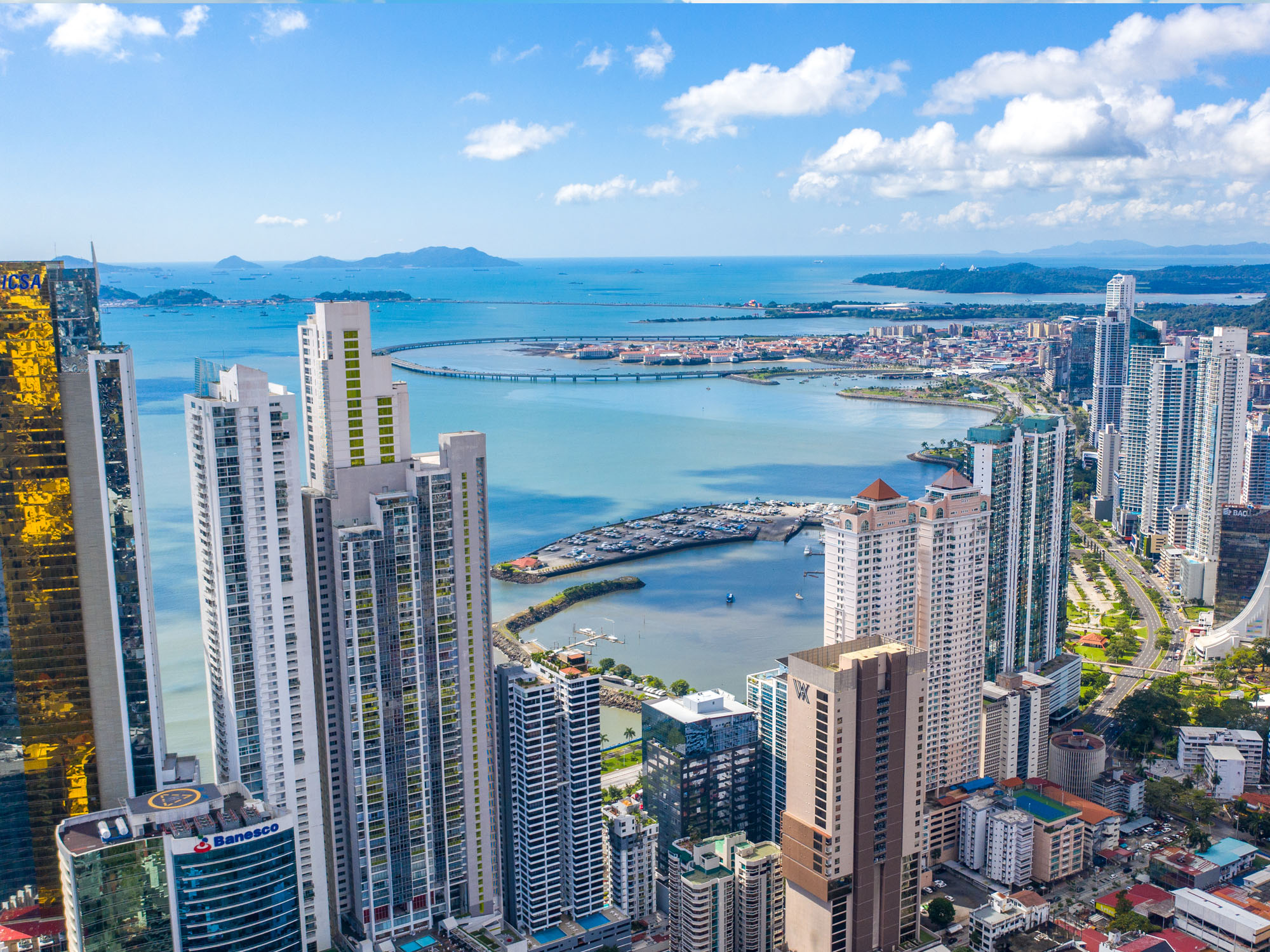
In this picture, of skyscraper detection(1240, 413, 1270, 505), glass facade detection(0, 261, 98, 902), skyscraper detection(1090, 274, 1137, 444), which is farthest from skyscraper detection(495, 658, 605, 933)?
skyscraper detection(1090, 274, 1137, 444)

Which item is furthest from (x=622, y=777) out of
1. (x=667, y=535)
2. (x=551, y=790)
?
(x=667, y=535)

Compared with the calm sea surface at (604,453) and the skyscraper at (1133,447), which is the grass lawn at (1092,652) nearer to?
the calm sea surface at (604,453)

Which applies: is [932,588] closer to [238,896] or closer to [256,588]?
[256,588]

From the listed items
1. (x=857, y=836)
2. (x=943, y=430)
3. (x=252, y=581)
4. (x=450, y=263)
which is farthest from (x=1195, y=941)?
(x=450, y=263)

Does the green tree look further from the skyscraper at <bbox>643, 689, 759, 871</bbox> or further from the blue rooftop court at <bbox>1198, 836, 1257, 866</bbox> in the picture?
the blue rooftop court at <bbox>1198, 836, 1257, 866</bbox>

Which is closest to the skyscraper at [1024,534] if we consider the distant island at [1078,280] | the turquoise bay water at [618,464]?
the turquoise bay water at [618,464]
